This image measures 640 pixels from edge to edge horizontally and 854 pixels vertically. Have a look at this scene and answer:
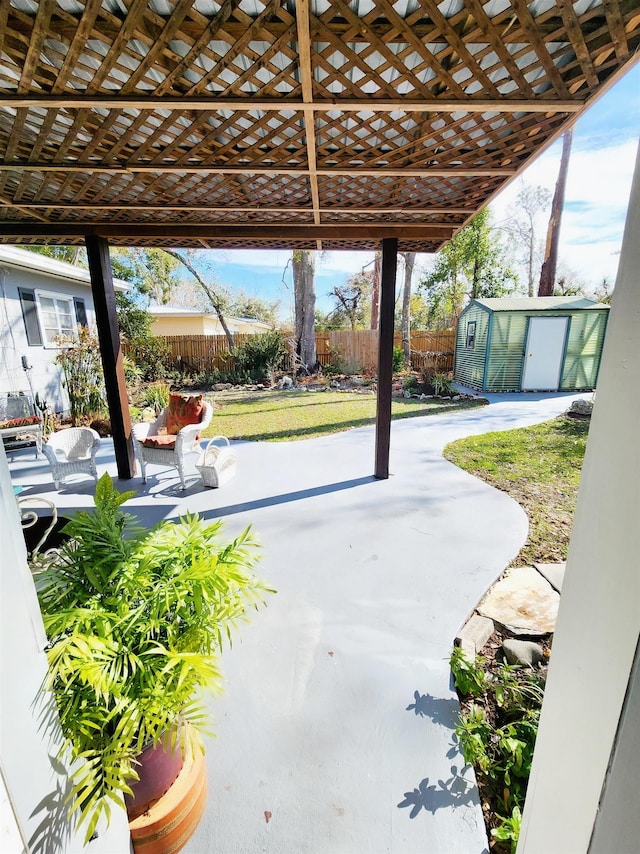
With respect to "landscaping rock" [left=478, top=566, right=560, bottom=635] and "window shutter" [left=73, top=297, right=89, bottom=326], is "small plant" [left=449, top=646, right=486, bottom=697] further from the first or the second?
"window shutter" [left=73, top=297, right=89, bottom=326]

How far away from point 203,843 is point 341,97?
324 cm

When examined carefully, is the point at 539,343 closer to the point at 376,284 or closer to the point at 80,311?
the point at 376,284

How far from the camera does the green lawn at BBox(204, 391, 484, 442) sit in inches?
258

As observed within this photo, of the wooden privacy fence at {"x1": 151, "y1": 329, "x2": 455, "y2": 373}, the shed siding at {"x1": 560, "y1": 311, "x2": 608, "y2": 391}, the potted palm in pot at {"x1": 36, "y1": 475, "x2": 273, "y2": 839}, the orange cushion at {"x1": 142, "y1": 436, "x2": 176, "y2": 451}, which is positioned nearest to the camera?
the potted palm in pot at {"x1": 36, "y1": 475, "x2": 273, "y2": 839}

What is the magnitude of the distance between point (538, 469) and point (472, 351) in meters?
7.49

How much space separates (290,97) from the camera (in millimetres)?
1890

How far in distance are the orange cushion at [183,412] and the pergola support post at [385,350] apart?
2.22 m

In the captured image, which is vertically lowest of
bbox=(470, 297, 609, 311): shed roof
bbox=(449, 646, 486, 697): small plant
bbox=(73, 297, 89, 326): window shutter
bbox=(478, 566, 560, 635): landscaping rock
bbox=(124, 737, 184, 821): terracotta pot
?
bbox=(478, 566, 560, 635): landscaping rock

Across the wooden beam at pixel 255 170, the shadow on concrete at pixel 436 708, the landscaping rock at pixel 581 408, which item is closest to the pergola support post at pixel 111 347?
the wooden beam at pixel 255 170

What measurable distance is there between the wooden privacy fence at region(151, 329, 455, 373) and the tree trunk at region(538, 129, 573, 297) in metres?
3.86

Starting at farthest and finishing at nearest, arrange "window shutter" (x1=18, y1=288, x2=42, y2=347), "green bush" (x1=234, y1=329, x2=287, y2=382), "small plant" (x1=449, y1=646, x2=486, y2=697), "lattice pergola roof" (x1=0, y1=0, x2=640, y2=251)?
"green bush" (x1=234, y1=329, x2=287, y2=382), "window shutter" (x1=18, y1=288, x2=42, y2=347), "small plant" (x1=449, y1=646, x2=486, y2=697), "lattice pergola roof" (x1=0, y1=0, x2=640, y2=251)

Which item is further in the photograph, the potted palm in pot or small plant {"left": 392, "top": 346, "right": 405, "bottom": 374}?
small plant {"left": 392, "top": 346, "right": 405, "bottom": 374}

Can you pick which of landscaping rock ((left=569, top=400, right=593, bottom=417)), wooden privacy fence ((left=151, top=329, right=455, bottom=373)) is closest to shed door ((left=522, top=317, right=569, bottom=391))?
wooden privacy fence ((left=151, top=329, right=455, bottom=373))

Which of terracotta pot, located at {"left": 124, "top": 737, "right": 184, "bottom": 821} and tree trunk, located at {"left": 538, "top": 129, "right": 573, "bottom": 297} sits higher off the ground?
tree trunk, located at {"left": 538, "top": 129, "right": 573, "bottom": 297}
